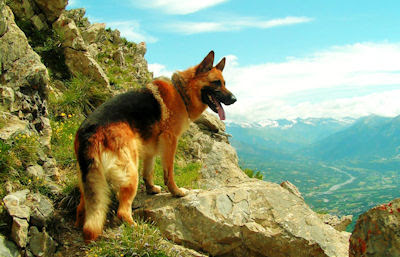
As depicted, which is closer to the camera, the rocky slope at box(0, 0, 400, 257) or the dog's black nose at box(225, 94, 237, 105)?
the rocky slope at box(0, 0, 400, 257)

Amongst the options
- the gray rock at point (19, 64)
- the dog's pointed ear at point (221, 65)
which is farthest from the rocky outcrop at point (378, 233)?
the gray rock at point (19, 64)

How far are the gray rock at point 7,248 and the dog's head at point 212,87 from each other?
4757 millimetres

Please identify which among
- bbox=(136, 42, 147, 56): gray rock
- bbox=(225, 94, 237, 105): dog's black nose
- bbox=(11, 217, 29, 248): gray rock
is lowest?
bbox=(11, 217, 29, 248): gray rock

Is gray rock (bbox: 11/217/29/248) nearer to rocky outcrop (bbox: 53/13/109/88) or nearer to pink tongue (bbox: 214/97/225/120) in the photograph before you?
pink tongue (bbox: 214/97/225/120)

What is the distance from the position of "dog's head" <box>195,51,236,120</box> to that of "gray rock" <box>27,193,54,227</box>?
4055 mm

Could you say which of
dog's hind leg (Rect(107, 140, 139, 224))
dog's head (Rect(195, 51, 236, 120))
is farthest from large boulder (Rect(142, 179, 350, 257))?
dog's head (Rect(195, 51, 236, 120))

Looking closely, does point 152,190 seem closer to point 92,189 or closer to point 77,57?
point 92,189

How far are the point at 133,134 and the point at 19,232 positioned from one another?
2.51 metres

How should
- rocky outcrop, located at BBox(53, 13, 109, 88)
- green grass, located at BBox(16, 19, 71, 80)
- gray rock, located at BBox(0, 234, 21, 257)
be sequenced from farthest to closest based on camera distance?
rocky outcrop, located at BBox(53, 13, 109, 88) < green grass, located at BBox(16, 19, 71, 80) < gray rock, located at BBox(0, 234, 21, 257)

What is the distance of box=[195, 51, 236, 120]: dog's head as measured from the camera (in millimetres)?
7121

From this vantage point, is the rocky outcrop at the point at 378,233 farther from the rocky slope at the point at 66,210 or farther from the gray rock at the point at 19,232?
the gray rock at the point at 19,232

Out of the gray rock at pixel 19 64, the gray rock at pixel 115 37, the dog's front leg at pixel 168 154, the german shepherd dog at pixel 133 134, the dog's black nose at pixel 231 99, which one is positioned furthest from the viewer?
the gray rock at pixel 115 37

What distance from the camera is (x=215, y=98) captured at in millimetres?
7203

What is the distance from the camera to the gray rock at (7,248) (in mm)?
4520
